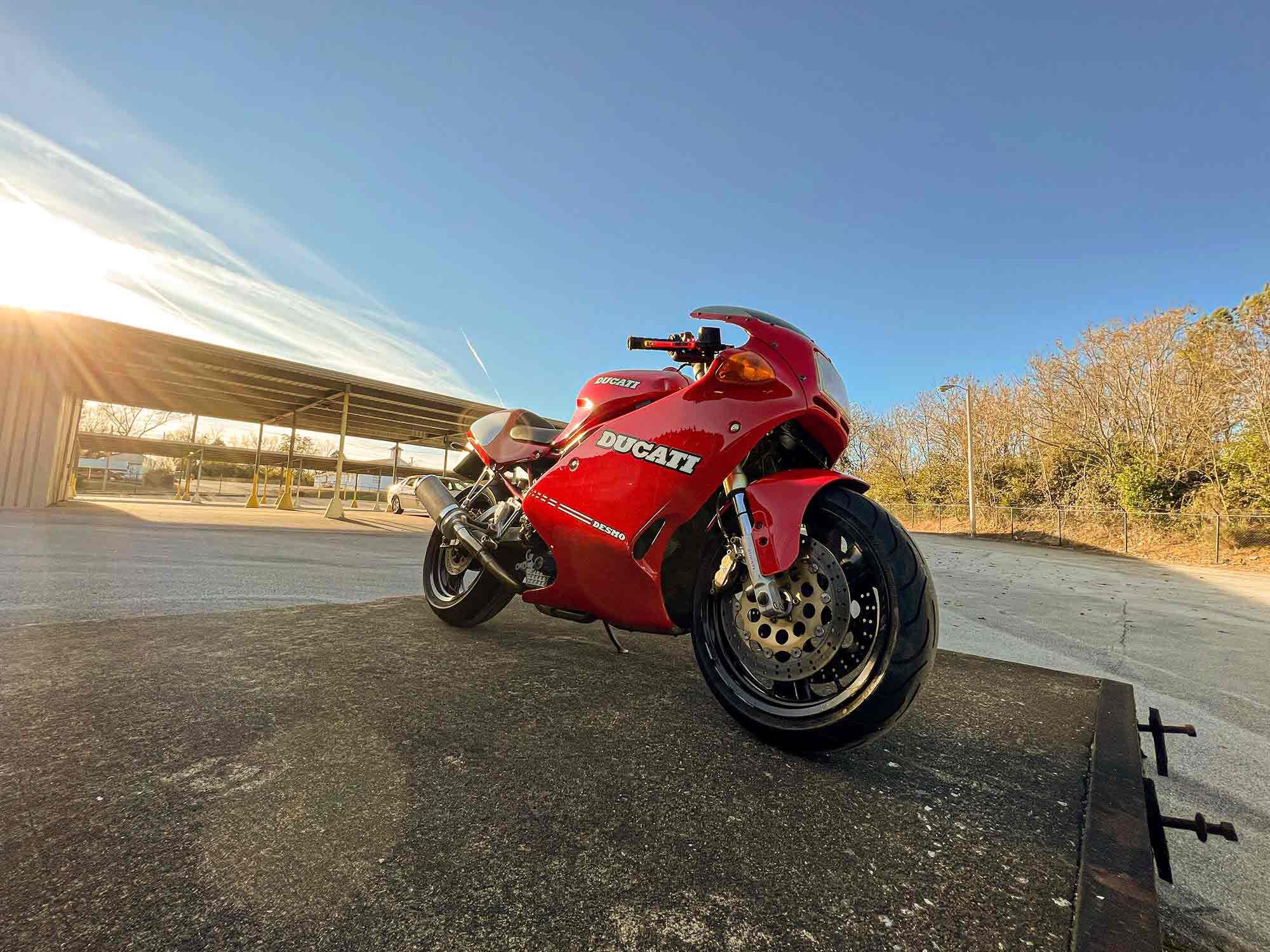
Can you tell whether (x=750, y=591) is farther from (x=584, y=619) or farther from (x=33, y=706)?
(x=33, y=706)

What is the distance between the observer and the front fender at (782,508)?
1443 millimetres

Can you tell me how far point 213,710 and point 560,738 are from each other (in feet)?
2.99

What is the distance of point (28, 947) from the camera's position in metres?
0.69

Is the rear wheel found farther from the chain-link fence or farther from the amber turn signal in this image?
the chain-link fence

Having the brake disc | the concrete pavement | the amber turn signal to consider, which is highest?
the amber turn signal

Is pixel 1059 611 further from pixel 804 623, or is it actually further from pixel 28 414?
pixel 28 414

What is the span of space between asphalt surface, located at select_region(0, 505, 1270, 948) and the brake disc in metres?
0.90

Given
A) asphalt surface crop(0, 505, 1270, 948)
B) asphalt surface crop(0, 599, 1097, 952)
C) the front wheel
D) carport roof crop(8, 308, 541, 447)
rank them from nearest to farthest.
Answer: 1. asphalt surface crop(0, 599, 1097, 952)
2. the front wheel
3. asphalt surface crop(0, 505, 1270, 948)
4. carport roof crop(8, 308, 541, 447)

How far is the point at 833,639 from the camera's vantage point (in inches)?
54.4

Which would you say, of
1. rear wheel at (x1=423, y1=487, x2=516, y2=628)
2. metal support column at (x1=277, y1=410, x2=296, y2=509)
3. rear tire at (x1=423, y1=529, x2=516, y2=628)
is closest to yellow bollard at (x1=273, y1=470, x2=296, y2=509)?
metal support column at (x1=277, y1=410, x2=296, y2=509)

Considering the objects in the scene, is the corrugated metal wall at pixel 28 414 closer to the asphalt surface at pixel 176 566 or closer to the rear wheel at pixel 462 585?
the asphalt surface at pixel 176 566

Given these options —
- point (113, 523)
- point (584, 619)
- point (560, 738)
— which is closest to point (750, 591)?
point (560, 738)

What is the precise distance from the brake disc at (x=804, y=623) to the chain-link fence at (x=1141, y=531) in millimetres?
16946

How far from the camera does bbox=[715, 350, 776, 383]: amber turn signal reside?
1.66 meters
